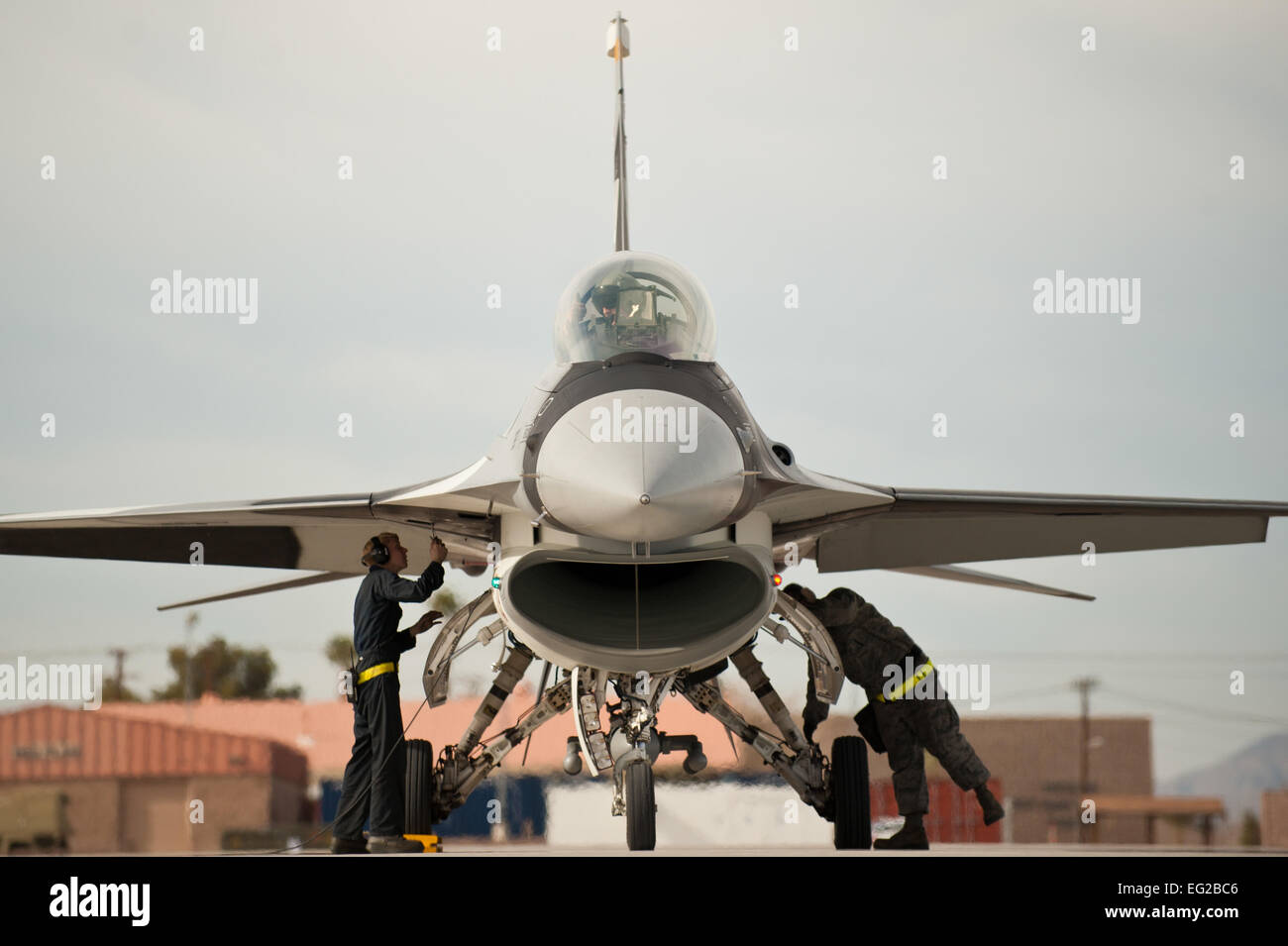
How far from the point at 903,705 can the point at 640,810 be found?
1.88 m

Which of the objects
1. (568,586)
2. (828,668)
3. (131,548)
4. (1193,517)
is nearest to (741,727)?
(828,668)

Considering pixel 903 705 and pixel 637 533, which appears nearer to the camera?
pixel 637 533

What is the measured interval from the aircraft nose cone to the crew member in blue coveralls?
4.24 feet

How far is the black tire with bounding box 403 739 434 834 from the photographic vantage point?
9633 mm

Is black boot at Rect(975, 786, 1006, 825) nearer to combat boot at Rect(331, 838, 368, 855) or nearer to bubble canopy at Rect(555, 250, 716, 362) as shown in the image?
bubble canopy at Rect(555, 250, 716, 362)

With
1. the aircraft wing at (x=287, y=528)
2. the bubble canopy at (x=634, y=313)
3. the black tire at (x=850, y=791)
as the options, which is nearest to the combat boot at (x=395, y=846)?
the aircraft wing at (x=287, y=528)

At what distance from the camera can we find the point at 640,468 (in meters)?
6.62

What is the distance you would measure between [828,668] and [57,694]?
6775 mm

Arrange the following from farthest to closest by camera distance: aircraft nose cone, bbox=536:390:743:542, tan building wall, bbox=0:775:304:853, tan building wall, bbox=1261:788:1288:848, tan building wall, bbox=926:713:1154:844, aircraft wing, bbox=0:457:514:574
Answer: tan building wall, bbox=926:713:1154:844 < tan building wall, bbox=1261:788:1288:848 < tan building wall, bbox=0:775:304:853 < aircraft wing, bbox=0:457:514:574 < aircraft nose cone, bbox=536:390:743:542

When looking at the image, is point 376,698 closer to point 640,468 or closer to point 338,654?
point 640,468

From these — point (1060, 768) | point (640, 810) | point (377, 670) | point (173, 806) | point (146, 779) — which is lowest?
point (173, 806)

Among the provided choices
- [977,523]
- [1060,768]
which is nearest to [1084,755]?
[1060,768]

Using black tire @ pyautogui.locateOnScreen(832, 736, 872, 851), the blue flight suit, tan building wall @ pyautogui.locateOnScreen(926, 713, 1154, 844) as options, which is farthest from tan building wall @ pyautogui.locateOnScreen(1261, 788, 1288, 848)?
the blue flight suit
